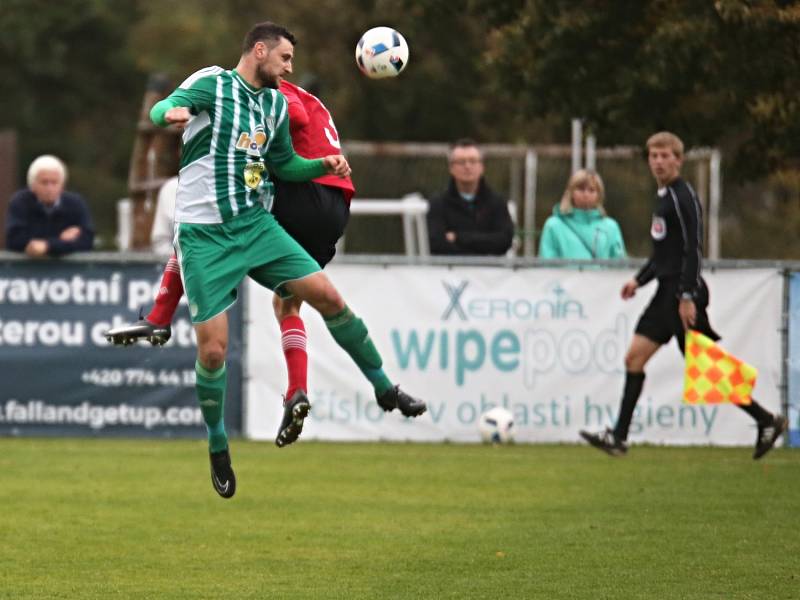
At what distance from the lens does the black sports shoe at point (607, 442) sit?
14.2 meters

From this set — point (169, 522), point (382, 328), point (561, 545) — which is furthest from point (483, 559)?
point (382, 328)

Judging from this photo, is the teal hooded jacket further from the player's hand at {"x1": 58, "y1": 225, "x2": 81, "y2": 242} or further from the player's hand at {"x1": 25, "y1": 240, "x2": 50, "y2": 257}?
the player's hand at {"x1": 25, "y1": 240, "x2": 50, "y2": 257}

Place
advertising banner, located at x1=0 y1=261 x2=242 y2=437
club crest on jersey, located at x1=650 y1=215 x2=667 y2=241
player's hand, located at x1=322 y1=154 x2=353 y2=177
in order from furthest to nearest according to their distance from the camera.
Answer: advertising banner, located at x1=0 y1=261 x2=242 y2=437 < club crest on jersey, located at x1=650 y1=215 x2=667 y2=241 < player's hand, located at x1=322 y1=154 x2=353 y2=177

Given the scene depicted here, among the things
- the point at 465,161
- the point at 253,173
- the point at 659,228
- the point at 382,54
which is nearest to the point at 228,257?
the point at 253,173

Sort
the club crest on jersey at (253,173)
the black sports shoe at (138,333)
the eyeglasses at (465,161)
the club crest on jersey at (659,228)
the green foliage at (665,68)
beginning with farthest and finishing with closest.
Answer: the eyeglasses at (465,161)
the green foliage at (665,68)
the club crest on jersey at (659,228)
the black sports shoe at (138,333)
the club crest on jersey at (253,173)

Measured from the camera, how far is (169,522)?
11.1 meters

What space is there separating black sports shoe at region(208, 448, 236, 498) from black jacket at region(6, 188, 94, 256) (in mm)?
6029

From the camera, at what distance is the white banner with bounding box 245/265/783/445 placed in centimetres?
1549

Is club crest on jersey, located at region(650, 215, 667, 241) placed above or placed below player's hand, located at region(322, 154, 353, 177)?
below

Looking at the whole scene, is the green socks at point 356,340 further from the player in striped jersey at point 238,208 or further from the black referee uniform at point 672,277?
the black referee uniform at point 672,277

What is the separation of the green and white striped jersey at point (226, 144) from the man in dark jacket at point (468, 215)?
6.26m

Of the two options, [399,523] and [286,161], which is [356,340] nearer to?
[286,161]

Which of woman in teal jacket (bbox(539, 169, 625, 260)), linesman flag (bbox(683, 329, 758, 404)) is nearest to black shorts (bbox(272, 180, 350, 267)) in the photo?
linesman flag (bbox(683, 329, 758, 404))

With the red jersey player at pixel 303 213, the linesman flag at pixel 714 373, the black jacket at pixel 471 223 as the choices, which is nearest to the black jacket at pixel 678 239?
the linesman flag at pixel 714 373
